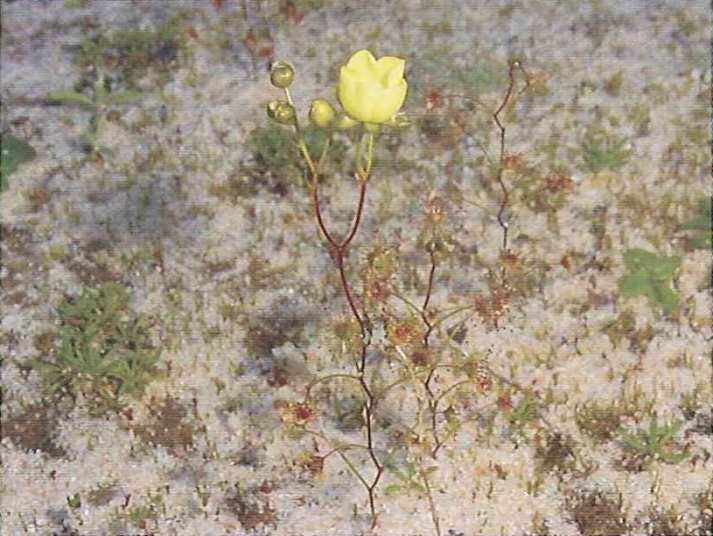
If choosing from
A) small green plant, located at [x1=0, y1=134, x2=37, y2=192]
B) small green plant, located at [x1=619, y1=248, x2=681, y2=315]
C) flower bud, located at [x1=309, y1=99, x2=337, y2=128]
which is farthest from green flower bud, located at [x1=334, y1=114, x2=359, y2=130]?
small green plant, located at [x1=0, y1=134, x2=37, y2=192]

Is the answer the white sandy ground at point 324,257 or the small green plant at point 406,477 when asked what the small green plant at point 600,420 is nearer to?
the white sandy ground at point 324,257

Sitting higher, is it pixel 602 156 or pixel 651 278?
pixel 602 156

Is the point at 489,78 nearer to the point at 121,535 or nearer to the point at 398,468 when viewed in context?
the point at 398,468

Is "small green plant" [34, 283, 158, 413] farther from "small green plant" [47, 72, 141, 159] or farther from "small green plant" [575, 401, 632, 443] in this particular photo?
"small green plant" [575, 401, 632, 443]

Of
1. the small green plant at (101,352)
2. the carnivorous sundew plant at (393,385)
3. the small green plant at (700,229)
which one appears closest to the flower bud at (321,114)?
the carnivorous sundew plant at (393,385)

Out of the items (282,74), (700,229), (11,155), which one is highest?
(11,155)

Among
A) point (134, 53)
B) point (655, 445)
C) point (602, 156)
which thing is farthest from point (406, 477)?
point (134, 53)

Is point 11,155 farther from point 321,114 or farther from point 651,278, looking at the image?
point 651,278

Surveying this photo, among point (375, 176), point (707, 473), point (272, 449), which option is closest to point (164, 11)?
point (375, 176)
